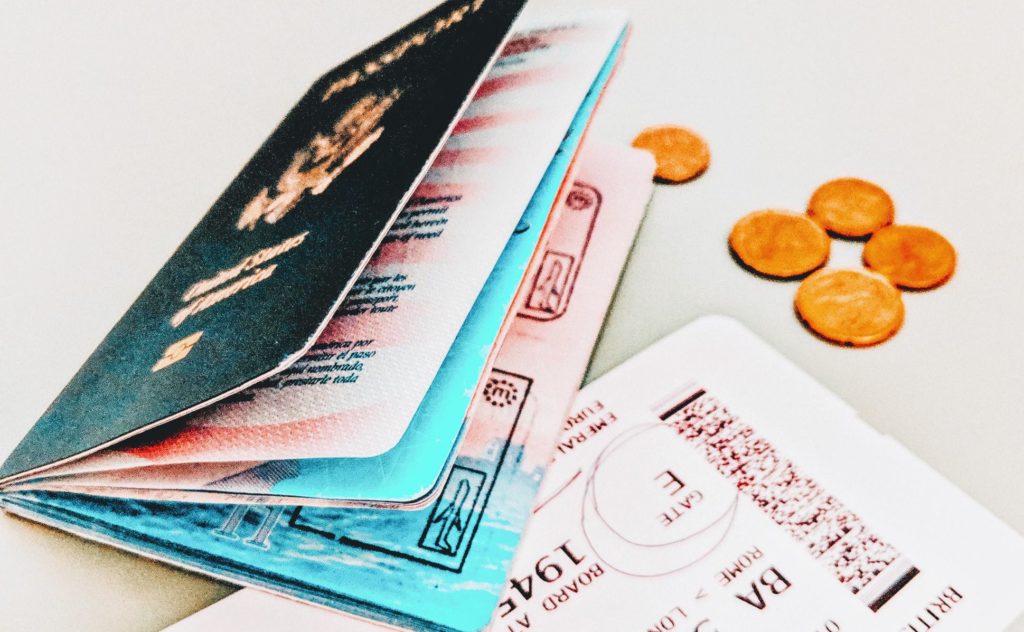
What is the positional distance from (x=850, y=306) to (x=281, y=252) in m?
0.37

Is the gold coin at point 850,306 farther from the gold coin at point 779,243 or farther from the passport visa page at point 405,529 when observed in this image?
the passport visa page at point 405,529

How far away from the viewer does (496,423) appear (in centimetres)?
45

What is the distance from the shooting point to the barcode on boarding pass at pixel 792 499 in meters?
0.39

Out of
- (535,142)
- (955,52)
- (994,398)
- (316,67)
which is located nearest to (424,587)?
(535,142)

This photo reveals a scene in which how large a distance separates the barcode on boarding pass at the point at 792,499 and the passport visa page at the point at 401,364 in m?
0.15

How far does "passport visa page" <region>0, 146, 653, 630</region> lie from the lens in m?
0.37

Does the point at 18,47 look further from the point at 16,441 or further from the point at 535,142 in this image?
the point at 535,142

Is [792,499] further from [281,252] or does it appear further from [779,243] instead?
[281,252]

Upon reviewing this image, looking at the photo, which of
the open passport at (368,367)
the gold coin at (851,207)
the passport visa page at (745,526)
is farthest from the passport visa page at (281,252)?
the gold coin at (851,207)

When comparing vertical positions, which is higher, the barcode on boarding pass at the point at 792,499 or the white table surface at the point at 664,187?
the white table surface at the point at 664,187

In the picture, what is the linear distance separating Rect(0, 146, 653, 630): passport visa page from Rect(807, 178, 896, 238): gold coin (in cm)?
23

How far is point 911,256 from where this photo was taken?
20.8 inches

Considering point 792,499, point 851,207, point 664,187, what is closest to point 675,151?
point 664,187

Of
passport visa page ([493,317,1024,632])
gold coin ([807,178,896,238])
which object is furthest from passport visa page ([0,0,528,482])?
gold coin ([807,178,896,238])
